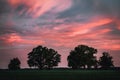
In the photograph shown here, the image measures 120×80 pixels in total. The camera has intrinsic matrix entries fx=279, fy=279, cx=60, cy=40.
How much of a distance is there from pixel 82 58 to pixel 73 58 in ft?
16.7

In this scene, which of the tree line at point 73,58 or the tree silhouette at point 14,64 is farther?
the tree silhouette at point 14,64

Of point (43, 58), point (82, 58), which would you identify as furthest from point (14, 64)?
point (82, 58)

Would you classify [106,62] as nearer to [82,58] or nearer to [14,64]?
[82,58]

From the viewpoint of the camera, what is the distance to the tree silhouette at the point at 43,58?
→ 144m

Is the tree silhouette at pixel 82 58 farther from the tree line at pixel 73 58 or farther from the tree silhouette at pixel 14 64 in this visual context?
the tree silhouette at pixel 14 64

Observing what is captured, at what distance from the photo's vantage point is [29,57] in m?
146

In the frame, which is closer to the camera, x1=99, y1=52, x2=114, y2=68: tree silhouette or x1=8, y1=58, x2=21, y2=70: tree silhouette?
x1=99, y1=52, x2=114, y2=68: tree silhouette

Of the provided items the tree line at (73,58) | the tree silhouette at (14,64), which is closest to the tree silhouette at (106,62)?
the tree line at (73,58)

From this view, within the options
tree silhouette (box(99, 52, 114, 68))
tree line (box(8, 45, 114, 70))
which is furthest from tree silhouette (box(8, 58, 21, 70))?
tree silhouette (box(99, 52, 114, 68))

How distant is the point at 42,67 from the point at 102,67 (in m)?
31.5

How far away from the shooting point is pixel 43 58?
14700 cm

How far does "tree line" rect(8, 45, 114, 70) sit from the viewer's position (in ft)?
456

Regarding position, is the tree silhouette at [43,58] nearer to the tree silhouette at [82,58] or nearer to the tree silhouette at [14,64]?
the tree silhouette at [82,58]

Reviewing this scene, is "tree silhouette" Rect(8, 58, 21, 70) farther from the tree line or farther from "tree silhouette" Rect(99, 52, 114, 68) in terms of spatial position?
"tree silhouette" Rect(99, 52, 114, 68)
